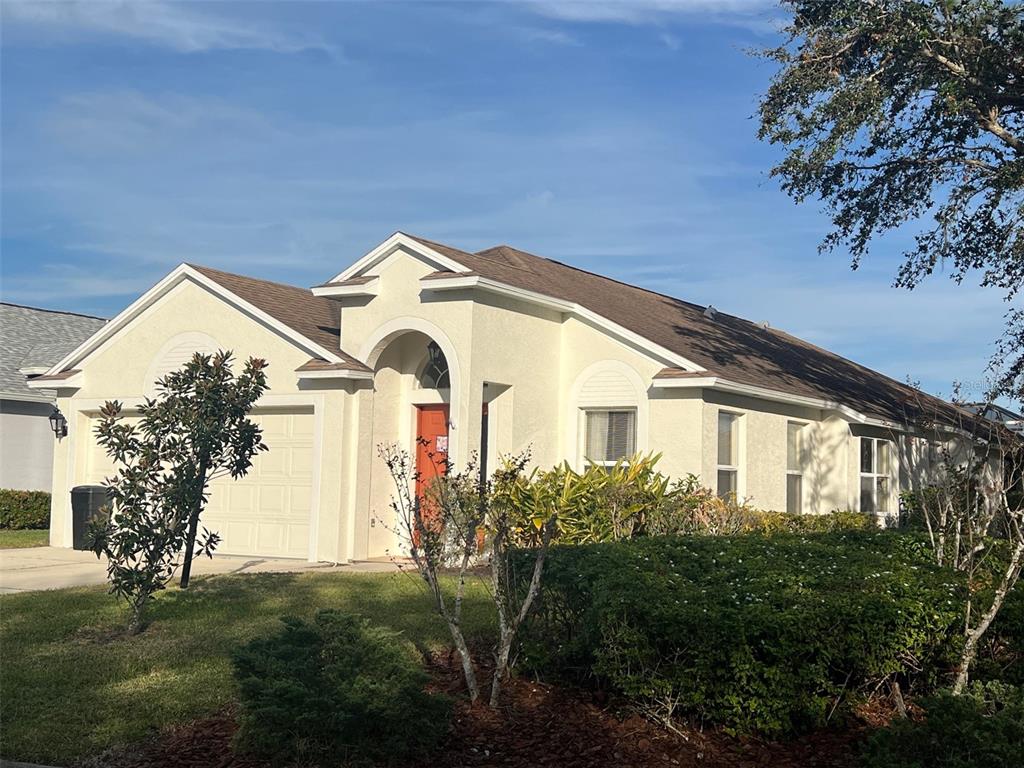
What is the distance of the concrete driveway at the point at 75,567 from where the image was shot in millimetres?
14727

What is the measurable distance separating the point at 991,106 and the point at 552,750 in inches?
605

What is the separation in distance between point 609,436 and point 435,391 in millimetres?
2955

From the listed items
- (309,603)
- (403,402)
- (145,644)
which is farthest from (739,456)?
(145,644)

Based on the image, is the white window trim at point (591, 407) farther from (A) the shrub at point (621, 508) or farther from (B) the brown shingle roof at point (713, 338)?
(A) the shrub at point (621, 508)

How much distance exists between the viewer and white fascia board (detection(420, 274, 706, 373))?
16516mm

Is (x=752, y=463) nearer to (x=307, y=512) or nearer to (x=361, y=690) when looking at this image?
(x=307, y=512)

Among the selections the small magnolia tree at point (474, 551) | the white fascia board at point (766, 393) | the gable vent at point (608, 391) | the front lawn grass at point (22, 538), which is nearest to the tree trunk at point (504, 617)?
the small magnolia tree at point (474, 551)

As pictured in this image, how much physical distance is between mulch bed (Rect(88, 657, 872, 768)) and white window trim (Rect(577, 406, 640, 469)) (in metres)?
10.0

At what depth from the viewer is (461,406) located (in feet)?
54.3

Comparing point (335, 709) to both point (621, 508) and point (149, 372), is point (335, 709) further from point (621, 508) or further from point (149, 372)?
point (149, 372)

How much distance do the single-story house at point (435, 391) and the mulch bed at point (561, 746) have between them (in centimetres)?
898

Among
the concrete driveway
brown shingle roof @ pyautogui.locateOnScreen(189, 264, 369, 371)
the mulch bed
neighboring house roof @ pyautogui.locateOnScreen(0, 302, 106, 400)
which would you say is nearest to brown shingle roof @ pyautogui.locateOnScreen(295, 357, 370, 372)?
brown shingle roof @ pyautogui.locateOnScreen(189, 264, 369, 371)

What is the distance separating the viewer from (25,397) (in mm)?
27734

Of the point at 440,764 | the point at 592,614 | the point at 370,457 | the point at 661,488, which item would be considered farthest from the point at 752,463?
the point at 440,764
